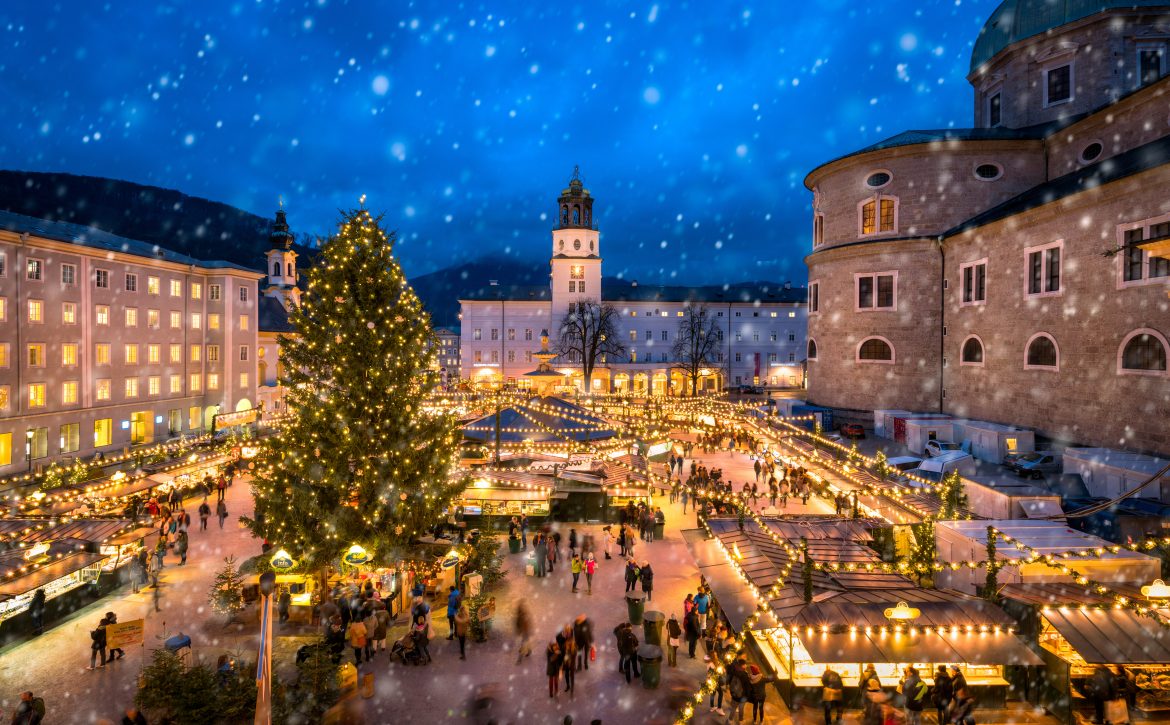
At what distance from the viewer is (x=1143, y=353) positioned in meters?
22.0

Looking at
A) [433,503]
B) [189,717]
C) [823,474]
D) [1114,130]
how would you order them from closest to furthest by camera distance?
[189,717] < [433,503] < [823,474] < [1114,130]

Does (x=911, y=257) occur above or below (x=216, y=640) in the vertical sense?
above

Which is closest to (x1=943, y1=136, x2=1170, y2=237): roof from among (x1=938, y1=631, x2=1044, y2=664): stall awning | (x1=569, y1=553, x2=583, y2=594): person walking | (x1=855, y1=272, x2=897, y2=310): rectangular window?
(x1=855, y1=272, x2=897, y2=310): rectangular window

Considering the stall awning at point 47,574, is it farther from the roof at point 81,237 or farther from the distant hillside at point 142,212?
the distant hillside at point 142,212

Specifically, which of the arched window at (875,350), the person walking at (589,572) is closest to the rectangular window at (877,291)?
the arched window at (875,350)

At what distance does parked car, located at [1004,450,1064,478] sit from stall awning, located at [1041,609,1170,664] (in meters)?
14.2

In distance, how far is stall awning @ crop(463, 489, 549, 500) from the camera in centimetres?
1995

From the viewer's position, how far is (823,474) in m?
21.2

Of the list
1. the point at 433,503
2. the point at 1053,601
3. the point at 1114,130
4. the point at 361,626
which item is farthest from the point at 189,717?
the point at 1114,130

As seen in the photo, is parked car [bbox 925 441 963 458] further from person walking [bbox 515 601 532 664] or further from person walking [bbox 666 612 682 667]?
person walking [bbox 515 601 532 664]

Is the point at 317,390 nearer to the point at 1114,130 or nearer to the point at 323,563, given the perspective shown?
the point at 323,563

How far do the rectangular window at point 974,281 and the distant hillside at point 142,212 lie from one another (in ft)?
508

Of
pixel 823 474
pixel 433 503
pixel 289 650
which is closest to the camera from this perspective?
pixel 289 650

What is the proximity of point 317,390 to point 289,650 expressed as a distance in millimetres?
5452
